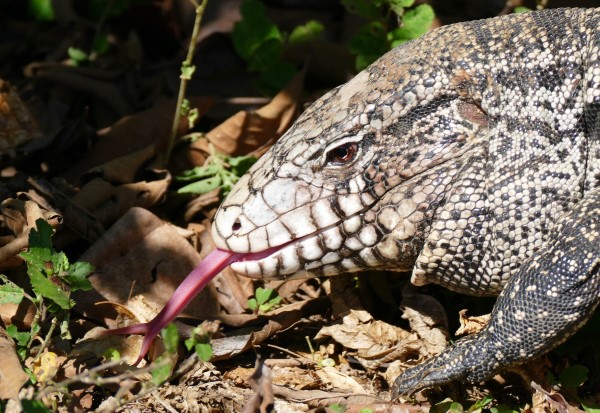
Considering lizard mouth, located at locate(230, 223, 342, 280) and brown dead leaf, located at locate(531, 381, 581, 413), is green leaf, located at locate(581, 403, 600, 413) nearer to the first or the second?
brown dead leaf, located at locate(531, 381, 581, 413)

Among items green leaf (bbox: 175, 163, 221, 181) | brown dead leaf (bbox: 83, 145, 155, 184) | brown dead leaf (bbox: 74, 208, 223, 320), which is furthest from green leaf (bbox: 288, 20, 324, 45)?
brown dead leaf (bbox: 74, 208, 223, 320)

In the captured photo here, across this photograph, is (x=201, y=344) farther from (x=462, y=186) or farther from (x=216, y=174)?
(x=216, y=174)

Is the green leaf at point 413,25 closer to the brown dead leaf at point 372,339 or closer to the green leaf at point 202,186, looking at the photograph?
the green leaf at point 202,186

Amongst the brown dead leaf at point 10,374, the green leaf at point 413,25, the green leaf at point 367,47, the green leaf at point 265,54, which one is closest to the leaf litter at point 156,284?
the brown dead leaf at point 10,374

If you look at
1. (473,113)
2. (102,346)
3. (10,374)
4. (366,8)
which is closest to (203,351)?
(10,374)

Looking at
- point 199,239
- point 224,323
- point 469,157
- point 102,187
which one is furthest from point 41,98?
point 469,157

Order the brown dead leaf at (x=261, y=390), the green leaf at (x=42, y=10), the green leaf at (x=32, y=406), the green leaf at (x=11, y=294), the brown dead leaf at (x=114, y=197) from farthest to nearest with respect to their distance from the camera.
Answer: the green leaf at (x=42, y=10)
the brown dead leaf at (x=114, y=197)
the green leaf at (x=11, y=294)
the brown dead leaf at (x=261, y=390)
the green leaf at (x=32, y=406)

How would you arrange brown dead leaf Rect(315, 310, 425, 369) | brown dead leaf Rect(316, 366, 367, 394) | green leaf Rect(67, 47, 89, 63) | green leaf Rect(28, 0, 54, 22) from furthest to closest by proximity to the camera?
1. green leaf Rect(28, 0, 54, 22)
2. green leaf Rect(67, 47, 89, 63)
3. brown dead leaf Rect(315, 310, 425, 369)
4. brown dead leaf Rect(316, 366, 367, 394)
